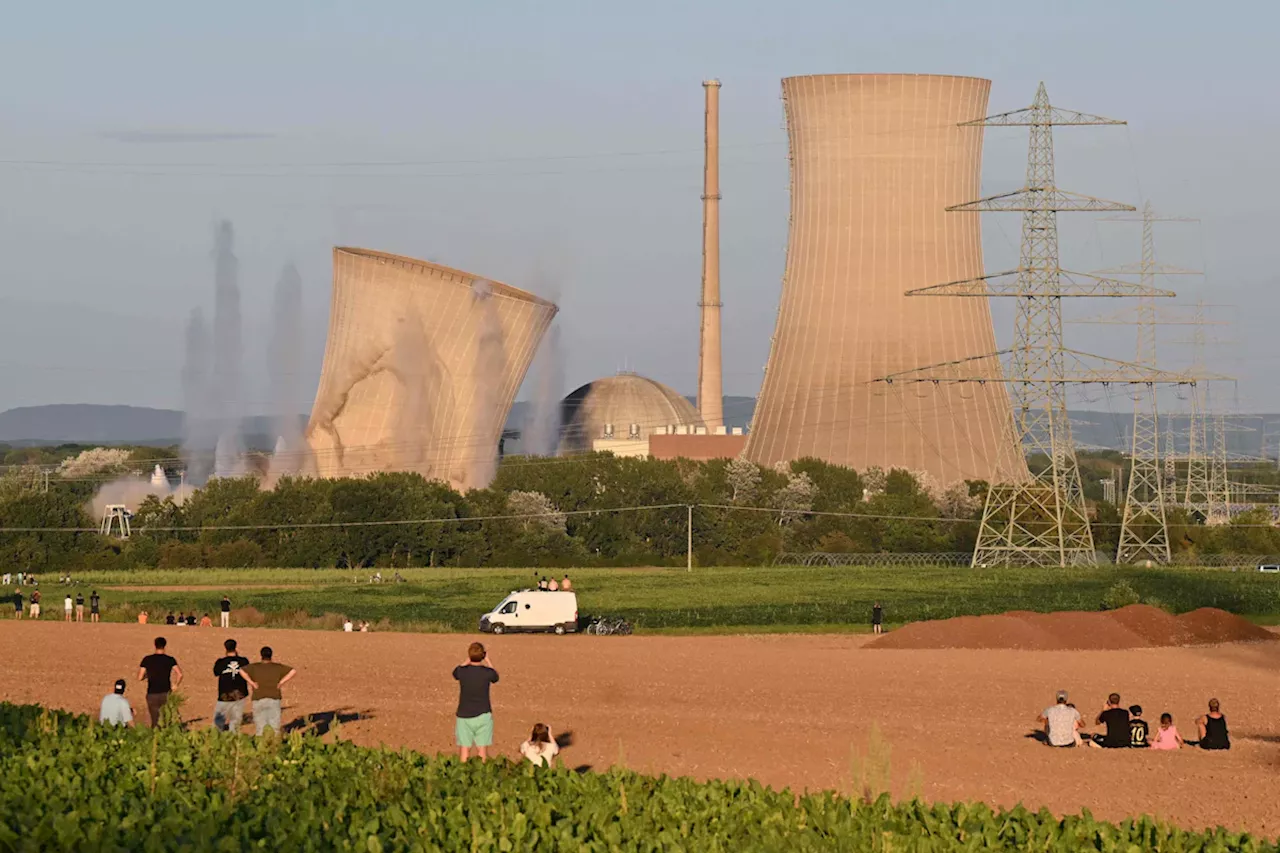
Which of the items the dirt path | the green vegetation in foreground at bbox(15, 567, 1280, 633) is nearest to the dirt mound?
the dirt path

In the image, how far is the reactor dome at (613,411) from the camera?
116 meters

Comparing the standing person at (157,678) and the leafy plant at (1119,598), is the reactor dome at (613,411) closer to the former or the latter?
the leafy plant at (1119,598)

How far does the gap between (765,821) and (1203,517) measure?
101725mm

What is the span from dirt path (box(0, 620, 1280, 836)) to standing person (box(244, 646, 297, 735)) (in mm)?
2289

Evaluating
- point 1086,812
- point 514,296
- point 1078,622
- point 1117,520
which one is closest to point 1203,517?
point 1117,520

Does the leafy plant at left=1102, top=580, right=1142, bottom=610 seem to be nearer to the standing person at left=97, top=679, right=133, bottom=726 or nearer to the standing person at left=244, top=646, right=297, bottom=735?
the standing person at left=244, top=646, right=297, bottom=735

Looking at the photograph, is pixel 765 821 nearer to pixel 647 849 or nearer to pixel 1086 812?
pixel 647 849

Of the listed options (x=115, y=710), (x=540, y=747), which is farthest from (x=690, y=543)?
(x=540, y=747)

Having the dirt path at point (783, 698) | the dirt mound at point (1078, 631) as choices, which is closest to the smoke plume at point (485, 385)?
the dirt path at point (783, 698)

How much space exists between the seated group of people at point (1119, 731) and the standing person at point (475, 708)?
7.58m

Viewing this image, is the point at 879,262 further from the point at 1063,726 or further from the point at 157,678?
the point at 157,678

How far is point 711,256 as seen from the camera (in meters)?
94.7

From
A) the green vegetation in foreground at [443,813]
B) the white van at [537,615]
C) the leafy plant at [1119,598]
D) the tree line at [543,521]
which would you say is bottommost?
the green vegetation in foreground at [443,813]

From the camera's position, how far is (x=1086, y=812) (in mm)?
12664
